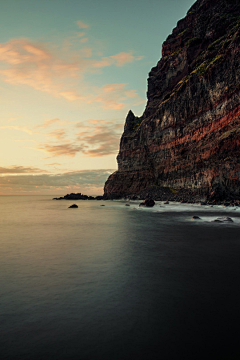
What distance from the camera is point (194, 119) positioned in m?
64.7

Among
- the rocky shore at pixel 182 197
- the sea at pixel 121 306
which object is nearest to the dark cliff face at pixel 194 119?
the rocky shore at pixel 182 197

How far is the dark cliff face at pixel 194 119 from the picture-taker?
47969mm

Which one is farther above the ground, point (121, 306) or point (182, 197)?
point (182, 197)

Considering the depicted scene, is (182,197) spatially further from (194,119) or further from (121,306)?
(121,306)

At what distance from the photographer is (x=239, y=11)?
6956 centimetres

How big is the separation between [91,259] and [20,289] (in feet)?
12.8

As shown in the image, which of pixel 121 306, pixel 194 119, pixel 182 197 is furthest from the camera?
pixel 194 119

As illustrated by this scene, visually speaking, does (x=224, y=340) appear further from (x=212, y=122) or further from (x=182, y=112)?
(x=182, y=112)

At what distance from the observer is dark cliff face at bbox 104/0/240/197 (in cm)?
4797

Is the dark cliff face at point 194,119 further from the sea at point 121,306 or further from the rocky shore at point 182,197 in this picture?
the sea at point 121,306

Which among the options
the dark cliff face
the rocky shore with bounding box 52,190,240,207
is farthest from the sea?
the dark cliff face

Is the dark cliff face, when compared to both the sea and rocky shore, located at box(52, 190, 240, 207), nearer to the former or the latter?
rocky shore, located at box(52, 190, 240, 207)

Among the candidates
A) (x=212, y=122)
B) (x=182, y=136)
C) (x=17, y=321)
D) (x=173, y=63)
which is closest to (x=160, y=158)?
(x=182, y=136)

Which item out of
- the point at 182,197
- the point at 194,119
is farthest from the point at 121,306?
the point at 194,119
